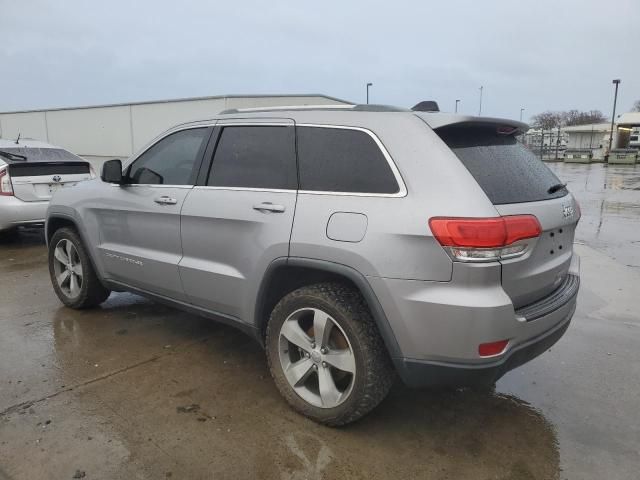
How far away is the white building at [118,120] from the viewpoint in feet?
43.9

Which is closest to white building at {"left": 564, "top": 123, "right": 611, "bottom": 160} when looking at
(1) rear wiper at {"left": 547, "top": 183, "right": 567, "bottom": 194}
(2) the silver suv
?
(1) rear wiper at {"left": 547, "top": 183, "right": 567, "bottom": 194}

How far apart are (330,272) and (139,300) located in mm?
3096

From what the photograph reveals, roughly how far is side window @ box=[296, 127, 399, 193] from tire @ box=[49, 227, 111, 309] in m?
2.55

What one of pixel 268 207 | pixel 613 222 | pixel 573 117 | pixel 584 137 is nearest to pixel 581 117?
pixel 573 117

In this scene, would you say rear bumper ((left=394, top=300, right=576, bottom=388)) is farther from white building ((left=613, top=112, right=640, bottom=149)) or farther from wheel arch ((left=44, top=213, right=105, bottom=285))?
white building ((left=613, top=112, right=640, bottom=149))

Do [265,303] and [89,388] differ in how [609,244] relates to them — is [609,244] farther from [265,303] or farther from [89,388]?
[89,388]

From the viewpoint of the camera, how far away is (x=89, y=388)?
11.0 feet

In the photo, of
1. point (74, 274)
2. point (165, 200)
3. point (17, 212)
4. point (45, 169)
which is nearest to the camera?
point (165, 200)

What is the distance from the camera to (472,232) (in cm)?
238

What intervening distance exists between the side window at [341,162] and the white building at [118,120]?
Result: 10300 mm

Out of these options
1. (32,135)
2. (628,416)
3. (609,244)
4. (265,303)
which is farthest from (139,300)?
(32,135)

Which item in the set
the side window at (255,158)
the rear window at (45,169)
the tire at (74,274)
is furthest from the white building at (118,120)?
the side window at (255,158)

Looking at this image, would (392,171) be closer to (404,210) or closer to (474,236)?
(404,210)

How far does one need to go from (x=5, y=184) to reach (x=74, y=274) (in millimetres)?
3288
